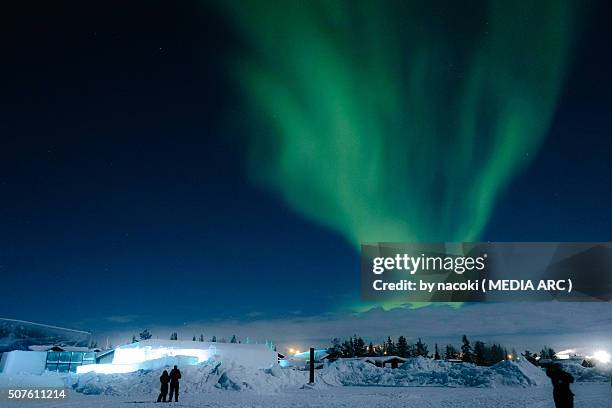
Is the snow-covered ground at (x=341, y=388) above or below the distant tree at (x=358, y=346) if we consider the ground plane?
below

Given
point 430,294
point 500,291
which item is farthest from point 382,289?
point 500,291

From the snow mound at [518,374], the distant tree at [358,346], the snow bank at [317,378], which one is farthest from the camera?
the distant tree at [358,346]

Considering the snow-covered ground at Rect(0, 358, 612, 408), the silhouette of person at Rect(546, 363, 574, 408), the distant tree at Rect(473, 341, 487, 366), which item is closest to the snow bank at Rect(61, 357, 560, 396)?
the snow-covered ground at Rect(0, 358, 612, 408)

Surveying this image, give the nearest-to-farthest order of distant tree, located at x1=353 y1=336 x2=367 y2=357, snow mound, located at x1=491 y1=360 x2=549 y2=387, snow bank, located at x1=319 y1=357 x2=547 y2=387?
snow mound, located at x1=491 y1=360 x2=549 y2=387, snow bank, located at x1=319 y1=357 x2=547 y2=387, distant tree, located at x1=353 y1=336 x2=367 y2=357

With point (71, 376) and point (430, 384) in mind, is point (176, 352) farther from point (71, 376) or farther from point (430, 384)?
point (430, 384)

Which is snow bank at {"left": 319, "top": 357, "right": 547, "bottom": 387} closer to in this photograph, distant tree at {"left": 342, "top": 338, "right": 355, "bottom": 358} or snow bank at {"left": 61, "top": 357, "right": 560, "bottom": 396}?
snow bank at {"left": 61, "top": 357, "right": 560, "bottom": 396}

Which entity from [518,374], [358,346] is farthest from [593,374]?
[358,346]

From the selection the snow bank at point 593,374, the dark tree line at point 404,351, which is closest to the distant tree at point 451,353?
the dark tree line at point 404,351

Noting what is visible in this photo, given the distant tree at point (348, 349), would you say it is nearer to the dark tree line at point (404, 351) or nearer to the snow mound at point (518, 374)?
the dark tree line at point (404, 351)

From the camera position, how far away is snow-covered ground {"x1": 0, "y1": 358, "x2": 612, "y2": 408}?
87.7 feet

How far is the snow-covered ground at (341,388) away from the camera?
2673cm

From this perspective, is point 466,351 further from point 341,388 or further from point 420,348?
point 341,388

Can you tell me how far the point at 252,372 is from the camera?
39531 mm

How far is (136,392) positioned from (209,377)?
5782 mm
